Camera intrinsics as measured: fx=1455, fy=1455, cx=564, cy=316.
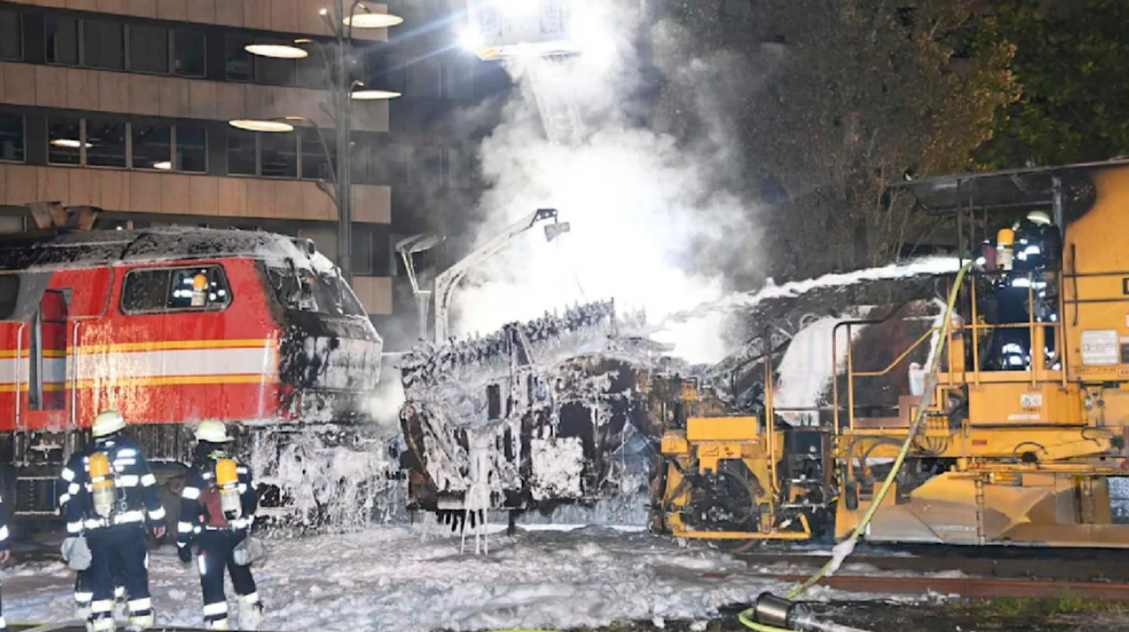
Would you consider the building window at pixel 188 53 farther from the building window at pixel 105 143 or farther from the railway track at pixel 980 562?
the railway track at pixel 980 562

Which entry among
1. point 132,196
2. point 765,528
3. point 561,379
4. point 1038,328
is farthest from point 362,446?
point 132,196

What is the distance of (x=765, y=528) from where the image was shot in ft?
45.0

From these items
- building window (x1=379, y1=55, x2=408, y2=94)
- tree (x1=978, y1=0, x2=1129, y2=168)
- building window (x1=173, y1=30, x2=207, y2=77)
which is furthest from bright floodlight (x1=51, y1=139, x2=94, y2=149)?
tree (x1=978, y1=0, x2=1129, y2=168)

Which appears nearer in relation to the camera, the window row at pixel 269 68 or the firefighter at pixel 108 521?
the firefighter at pixel 108 521

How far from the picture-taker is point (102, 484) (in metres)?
10.4

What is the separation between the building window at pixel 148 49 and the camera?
38.7 metres

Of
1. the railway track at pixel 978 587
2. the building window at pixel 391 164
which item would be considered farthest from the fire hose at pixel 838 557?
the building window at pixel 391 164

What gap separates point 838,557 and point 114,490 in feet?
19.5

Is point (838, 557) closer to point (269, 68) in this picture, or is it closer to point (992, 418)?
point (992, 418)

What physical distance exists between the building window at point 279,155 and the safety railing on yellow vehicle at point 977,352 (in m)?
29.2

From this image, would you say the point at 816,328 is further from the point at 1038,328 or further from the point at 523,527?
the point at 523,527

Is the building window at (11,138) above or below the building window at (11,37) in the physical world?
below

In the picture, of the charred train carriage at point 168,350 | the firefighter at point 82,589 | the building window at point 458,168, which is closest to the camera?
the firefighter at point 82,589

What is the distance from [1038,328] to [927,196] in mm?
1584
